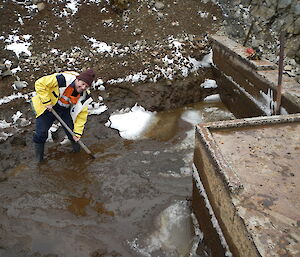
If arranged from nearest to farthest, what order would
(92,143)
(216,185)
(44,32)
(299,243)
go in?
(299,243)
(216,185)
(92,143)
(44,32)

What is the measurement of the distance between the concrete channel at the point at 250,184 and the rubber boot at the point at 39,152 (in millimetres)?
2321

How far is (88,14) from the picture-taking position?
748 cm

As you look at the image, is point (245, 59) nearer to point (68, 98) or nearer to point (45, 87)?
point (68, 98)

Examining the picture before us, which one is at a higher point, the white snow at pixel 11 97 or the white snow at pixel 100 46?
the white snow at pixel 100 46

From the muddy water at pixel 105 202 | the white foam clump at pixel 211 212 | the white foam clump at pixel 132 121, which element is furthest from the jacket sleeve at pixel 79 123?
the white foam clump at pixel 211 212

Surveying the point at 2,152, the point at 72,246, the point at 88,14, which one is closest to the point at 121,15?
the point at 88,14

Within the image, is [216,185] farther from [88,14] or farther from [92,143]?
[88,14]

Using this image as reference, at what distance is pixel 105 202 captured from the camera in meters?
3.92

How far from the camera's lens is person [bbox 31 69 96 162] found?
12.5ft

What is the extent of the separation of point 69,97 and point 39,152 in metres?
1.00

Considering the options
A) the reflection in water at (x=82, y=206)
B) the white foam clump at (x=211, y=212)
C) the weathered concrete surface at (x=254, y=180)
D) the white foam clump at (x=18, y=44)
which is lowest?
the reflection in water at (x=82, y=206)

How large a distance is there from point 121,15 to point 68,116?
414 cm

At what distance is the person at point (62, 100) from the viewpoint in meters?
3.82

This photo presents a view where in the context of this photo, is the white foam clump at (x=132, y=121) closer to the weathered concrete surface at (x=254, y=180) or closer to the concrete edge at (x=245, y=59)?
the concrete edge at (x=245, y=59)
